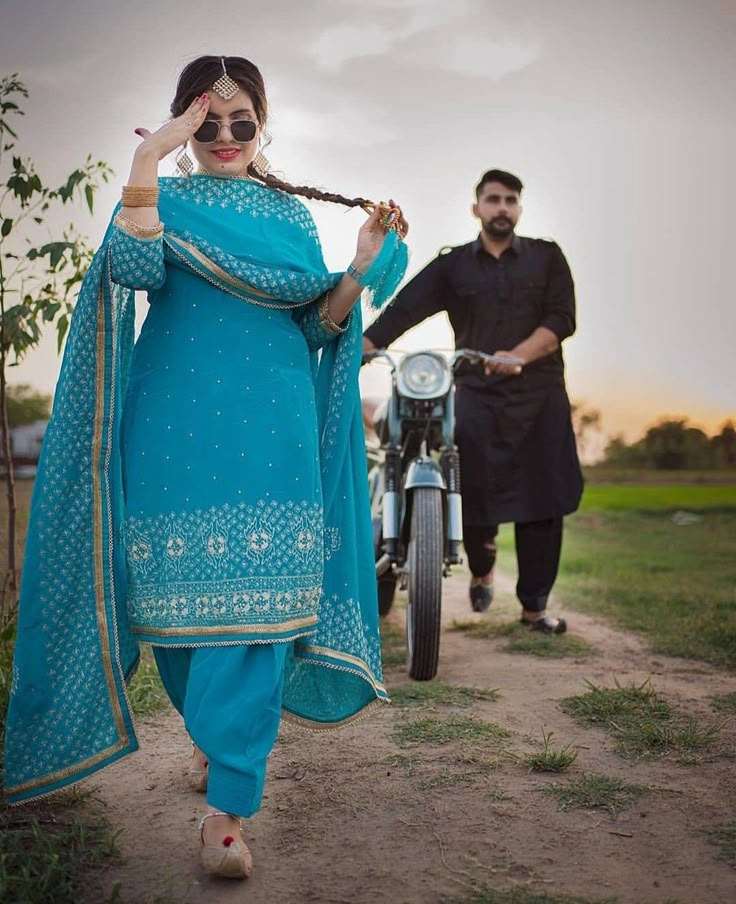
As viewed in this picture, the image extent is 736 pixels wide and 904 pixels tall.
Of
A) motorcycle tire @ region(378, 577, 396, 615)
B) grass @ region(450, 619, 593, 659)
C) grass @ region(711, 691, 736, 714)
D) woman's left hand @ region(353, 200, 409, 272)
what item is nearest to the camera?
woman's left hand @ region(353, 200, 409, 272)

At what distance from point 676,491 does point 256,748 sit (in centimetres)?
910

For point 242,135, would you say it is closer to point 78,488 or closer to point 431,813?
point 78,488

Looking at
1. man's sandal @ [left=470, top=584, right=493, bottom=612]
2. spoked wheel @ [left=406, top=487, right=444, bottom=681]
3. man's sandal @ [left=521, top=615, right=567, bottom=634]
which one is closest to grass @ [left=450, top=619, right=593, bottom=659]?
man's sandal @ [left=521, top=615, right=567, bottom=634]

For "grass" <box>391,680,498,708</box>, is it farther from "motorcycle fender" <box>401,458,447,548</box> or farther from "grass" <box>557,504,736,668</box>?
"grass" <box>557,504,736,668</box>

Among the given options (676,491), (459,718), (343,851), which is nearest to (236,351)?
(343,851)

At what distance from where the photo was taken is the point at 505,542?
36.6ft

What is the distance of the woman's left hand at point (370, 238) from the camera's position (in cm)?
241

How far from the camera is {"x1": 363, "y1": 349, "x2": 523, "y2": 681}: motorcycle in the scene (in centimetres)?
373

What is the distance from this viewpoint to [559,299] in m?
5.02

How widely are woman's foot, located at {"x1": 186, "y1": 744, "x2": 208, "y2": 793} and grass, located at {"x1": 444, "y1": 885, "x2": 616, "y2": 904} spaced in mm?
873

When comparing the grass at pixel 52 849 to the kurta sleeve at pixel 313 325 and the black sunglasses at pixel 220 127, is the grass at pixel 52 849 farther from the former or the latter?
the black sunglasses at pixel 220 127

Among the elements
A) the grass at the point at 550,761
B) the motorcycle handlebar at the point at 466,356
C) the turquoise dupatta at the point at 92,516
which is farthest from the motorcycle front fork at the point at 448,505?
the turquoise dupatta at the point at 92,516

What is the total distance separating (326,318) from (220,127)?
0.51 metres

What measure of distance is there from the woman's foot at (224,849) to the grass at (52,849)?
224mm
